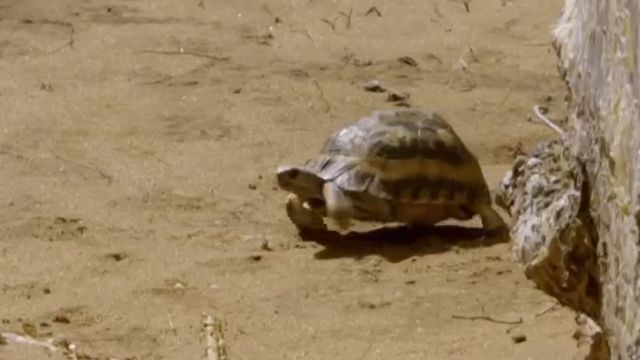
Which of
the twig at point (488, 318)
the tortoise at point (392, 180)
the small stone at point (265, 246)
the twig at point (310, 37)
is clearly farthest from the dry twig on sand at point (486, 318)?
the twig at point (310, 37)

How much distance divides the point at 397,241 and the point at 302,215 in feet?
1.24

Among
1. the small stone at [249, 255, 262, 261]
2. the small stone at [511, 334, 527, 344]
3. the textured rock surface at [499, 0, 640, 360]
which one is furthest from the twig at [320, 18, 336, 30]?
the textured rock surface at [499, 0, 640, 360]

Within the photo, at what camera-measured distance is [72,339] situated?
5285 millimetres

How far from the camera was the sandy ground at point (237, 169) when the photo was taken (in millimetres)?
5445

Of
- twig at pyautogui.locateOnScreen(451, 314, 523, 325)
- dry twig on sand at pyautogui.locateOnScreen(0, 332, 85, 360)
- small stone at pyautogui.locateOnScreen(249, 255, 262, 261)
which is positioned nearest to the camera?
dry twig on sand at pyautogui.locateOnScreen(0, 332, 85, 360)

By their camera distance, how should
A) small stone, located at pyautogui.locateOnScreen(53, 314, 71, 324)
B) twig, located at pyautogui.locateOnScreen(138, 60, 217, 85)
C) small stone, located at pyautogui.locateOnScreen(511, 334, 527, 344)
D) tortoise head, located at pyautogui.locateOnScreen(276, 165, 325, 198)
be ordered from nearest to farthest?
small stone, located at pyautogui.locateOnScreen(511, 334, 527, 344)
small stone, located at pyautogui.locateOnScreen(53, 314, 71, 324)
tortoise head, located at pyautogui.locateOnScreen(276, 165, 325, 198)
twig, located at pyautogui.locateOnScreen(138, 60, 217, 85)

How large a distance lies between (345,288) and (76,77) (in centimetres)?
350

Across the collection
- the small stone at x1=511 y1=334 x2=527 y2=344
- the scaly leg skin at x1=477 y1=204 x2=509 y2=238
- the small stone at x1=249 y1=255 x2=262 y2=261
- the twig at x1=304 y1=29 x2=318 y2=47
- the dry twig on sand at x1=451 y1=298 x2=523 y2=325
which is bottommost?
the twig at x1=304 y1=29 x2=318 y2=47

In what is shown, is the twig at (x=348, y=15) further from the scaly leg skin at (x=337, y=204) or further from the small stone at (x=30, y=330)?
the small stone at (x=30, y=330)

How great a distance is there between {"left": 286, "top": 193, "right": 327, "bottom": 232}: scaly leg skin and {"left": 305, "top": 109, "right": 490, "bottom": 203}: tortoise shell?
14 centimetres

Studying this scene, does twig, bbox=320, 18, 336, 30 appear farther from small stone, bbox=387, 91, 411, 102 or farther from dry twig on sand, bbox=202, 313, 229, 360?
dry twig on sand, bbox=202, 313, 229, 360

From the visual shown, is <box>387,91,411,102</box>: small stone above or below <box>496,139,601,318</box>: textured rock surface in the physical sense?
below

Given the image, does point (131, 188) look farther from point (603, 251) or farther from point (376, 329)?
point (603, 251)

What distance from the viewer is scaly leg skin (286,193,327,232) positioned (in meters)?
6.56
